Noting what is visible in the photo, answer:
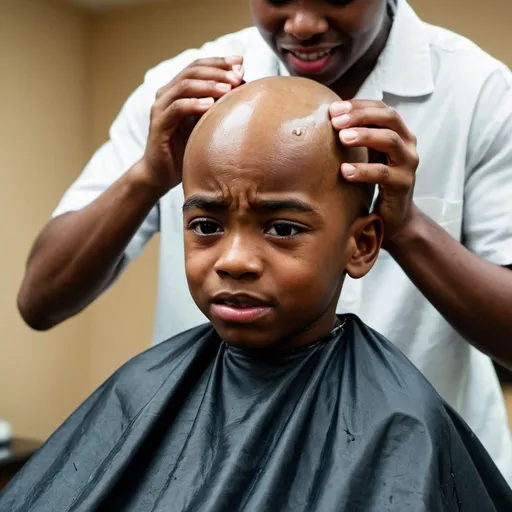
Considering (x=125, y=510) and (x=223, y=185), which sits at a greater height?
(x=223, y=185)

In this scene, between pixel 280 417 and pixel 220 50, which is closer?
pixel 280 417

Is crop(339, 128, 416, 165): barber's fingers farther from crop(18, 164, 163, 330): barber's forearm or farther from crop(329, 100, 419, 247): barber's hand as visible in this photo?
crop(18, 164, 163, 330): barber's forearm

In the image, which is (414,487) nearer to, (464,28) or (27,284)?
(27,284)

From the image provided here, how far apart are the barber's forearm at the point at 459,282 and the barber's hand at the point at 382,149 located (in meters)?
0.08

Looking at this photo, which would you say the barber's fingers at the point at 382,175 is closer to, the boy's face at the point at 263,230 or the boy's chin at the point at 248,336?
the boy's face at the point at 263,230

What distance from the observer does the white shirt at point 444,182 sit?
1.73 m

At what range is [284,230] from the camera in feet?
3.98

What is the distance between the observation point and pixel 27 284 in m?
1.79

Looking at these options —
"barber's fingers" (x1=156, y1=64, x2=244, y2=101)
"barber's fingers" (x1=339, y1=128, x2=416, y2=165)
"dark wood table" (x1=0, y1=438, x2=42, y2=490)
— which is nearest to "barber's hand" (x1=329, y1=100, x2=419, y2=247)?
"barber's fingers" (x1=339, y1=128, x2=416, y2=165)

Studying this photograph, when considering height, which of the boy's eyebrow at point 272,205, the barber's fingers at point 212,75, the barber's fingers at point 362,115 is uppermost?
the barber's fingers at point 212,75

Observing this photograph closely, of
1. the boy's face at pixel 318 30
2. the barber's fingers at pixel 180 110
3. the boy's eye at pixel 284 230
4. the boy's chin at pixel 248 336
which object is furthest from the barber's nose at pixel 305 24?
the boy's chin at pixel 248 336

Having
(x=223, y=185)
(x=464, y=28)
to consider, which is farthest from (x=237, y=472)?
(x=464, y=28)

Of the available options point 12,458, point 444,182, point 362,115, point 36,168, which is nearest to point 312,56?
point 362,115

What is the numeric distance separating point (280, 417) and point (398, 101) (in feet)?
2.75
